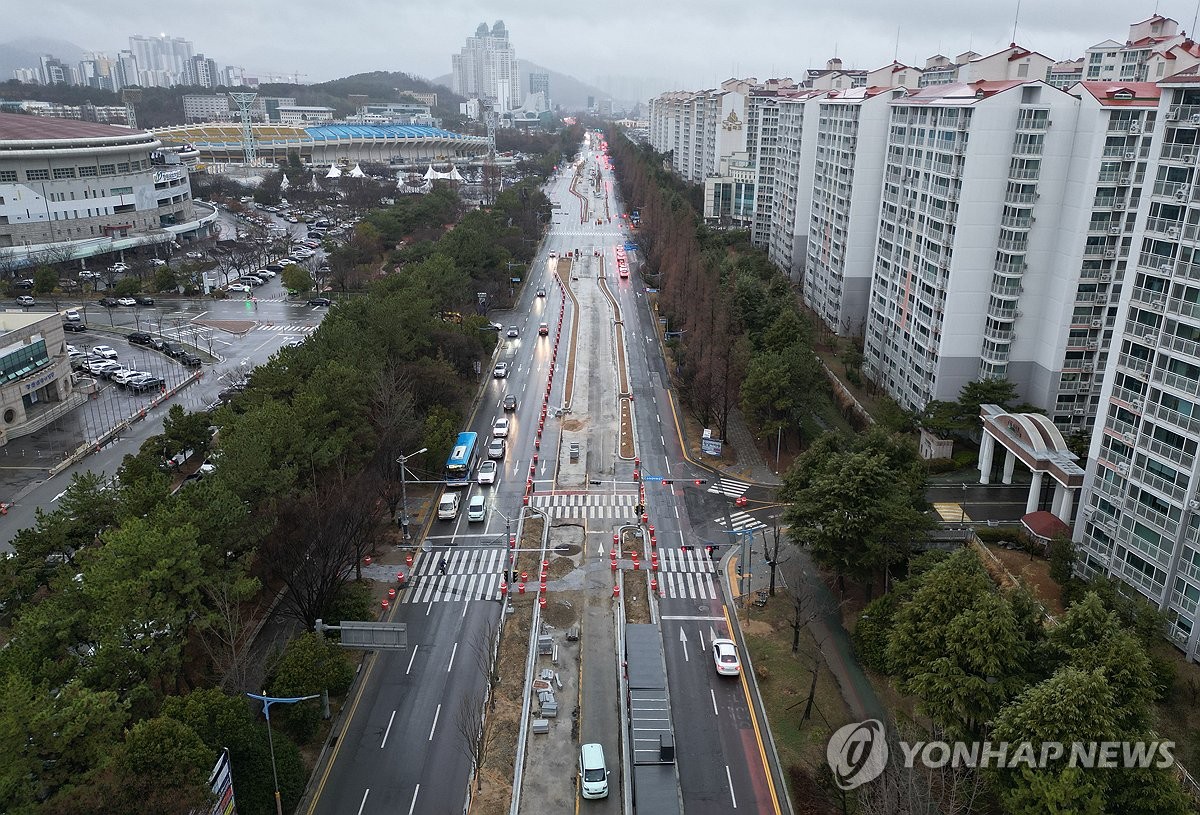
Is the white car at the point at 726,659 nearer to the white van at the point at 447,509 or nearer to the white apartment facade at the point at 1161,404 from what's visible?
the white apartment facade at the point at 1161,404

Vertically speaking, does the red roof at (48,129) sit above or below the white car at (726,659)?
above

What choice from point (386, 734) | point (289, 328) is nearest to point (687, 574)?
point (386, 734)

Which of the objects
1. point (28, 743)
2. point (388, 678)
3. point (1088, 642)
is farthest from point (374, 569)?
point (1088, 642)

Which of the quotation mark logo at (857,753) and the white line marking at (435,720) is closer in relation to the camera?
the quotation mark logo at (857,753)

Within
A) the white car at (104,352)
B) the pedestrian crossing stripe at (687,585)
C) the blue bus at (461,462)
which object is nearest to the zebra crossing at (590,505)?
the blue bus at (461,462)

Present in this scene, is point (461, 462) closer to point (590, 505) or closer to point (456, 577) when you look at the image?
point (590, 505)

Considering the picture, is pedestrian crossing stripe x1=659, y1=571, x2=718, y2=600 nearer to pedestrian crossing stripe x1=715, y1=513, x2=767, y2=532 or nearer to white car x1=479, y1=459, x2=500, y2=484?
pedestrian crossing stripe x1=715, y1=513, x2=767, y2=532

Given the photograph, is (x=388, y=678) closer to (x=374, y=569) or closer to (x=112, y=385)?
(x=374, y=569)
